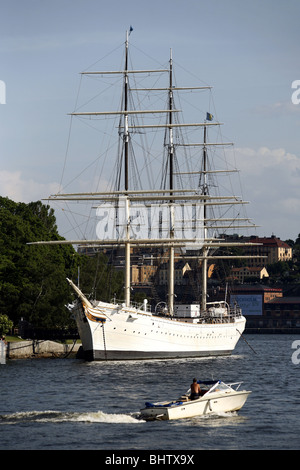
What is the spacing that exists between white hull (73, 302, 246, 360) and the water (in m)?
4.03

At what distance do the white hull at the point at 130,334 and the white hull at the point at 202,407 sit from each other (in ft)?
120

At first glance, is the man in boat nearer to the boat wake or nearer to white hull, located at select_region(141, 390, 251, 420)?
white hull, located at select_region(141, 390, 251, 420)

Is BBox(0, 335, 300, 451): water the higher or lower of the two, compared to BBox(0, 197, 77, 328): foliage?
lower

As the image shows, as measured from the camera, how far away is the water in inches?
1512

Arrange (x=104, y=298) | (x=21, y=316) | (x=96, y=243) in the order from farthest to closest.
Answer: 1. (x=104, y=298)
2. (x=21, y=316)
3. (x=96, y=243)

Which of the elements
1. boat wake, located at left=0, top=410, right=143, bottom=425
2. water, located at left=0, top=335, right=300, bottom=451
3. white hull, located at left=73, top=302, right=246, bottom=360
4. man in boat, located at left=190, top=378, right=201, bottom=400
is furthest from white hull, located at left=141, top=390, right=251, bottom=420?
white hull, located at left=73, top=302, right=246, bottom=360

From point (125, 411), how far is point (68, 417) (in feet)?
14.1

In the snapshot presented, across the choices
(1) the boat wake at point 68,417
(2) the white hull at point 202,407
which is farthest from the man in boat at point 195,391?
(1) the boat wake at point 68,417

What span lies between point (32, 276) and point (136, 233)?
13483 millimetres

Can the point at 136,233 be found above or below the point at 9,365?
above
